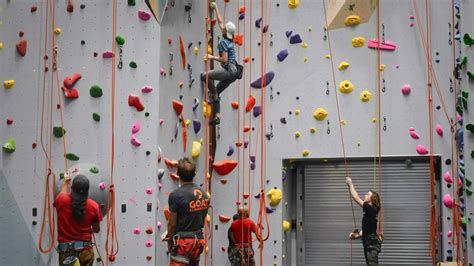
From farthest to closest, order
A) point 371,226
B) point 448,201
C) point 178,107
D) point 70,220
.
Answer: point 448,201 < point 178,107 < point 371,226 < point 70,220

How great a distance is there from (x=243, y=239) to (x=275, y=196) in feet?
2.93

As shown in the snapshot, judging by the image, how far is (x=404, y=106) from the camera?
8266mm

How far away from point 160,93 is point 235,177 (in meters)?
2.13

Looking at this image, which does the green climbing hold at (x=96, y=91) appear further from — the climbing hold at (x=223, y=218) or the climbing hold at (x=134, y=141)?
the climbing hold at (x=223, y=218)

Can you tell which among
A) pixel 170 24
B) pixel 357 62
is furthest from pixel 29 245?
pixel 357 62

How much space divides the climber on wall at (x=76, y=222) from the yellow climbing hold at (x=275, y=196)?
132 inches

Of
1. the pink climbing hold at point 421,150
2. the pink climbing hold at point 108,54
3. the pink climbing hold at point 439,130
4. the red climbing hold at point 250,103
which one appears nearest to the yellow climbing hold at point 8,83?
the pink climbing hold at point 108,54

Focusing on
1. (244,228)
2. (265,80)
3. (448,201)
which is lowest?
(244,228)

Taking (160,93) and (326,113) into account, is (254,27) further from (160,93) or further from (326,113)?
(160,93)

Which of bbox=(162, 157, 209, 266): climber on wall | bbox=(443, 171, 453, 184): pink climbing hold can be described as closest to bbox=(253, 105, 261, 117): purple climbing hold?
bbox=(443, 171, 453, 184): pink climbing hold

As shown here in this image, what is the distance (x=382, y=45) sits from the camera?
27.4ft

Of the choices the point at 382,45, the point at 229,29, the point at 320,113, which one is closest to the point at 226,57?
the point at 229,29

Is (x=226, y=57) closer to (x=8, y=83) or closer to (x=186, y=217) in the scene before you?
(x=8, y=83)

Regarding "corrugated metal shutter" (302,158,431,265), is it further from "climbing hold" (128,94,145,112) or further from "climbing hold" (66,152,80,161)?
"climbing hold" (66,152,80,161)
